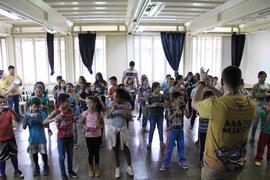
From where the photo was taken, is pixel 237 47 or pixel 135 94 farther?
pixel 237 47

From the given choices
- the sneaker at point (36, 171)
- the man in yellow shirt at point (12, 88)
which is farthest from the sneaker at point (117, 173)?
the man in yellow shirt at point (12, 88)

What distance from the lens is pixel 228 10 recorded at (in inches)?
255

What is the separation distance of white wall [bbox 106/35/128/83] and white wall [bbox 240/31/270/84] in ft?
17.4

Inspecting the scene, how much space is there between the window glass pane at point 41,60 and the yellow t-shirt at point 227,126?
29.8ft

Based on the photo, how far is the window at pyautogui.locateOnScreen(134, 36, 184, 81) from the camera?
9938 mm

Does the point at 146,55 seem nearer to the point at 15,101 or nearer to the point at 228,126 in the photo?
the point at 15,101

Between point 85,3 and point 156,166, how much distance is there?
4295mm

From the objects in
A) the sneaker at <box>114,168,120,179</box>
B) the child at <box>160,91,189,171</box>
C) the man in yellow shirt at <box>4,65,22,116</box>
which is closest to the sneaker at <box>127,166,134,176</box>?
the sneaker at <box>114,168,120,179</box>

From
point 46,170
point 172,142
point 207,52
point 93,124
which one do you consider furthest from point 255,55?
point 46,170

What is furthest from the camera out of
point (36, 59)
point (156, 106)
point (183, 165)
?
point (36, 59)

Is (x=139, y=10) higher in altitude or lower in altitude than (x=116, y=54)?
higher

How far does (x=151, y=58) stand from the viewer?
10086 mm

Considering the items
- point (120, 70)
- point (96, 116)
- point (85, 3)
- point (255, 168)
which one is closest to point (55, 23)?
point (85, 3)

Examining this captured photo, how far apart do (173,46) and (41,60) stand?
5.49 m
